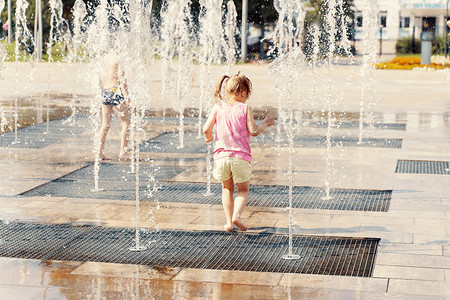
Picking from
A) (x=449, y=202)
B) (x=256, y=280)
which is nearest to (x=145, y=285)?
(x=256, y=280)

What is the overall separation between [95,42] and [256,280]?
23.1 meters

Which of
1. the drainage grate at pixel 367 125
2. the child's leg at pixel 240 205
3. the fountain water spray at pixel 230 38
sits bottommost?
the drainage grate at pixel 367 125

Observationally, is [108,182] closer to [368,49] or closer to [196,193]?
[196,193]

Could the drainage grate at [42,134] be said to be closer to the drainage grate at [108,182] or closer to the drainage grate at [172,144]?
the drainage grate at [172,144]

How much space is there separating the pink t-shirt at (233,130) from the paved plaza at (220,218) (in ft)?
2.17

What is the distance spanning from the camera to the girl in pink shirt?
622cm

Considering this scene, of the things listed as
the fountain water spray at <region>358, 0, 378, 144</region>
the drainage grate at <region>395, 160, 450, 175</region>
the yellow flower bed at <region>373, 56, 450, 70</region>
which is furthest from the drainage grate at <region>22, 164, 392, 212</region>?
the yellow flower bed at <region>373, 56, 450, 70</region>

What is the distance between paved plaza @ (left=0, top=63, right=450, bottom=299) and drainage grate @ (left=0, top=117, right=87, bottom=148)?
3 cm

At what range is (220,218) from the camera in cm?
678

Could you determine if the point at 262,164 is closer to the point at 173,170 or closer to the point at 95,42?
the point at 173,170

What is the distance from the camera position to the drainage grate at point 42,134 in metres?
10.9

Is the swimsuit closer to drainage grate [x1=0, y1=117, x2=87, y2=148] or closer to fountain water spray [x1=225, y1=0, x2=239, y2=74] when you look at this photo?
fountain water spray [x1=225, y1=0, x2=239, y2=74]

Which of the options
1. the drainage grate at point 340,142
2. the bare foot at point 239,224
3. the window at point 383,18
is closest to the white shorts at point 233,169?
the bare foot at point 239,224

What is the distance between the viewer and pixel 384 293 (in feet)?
15.5
